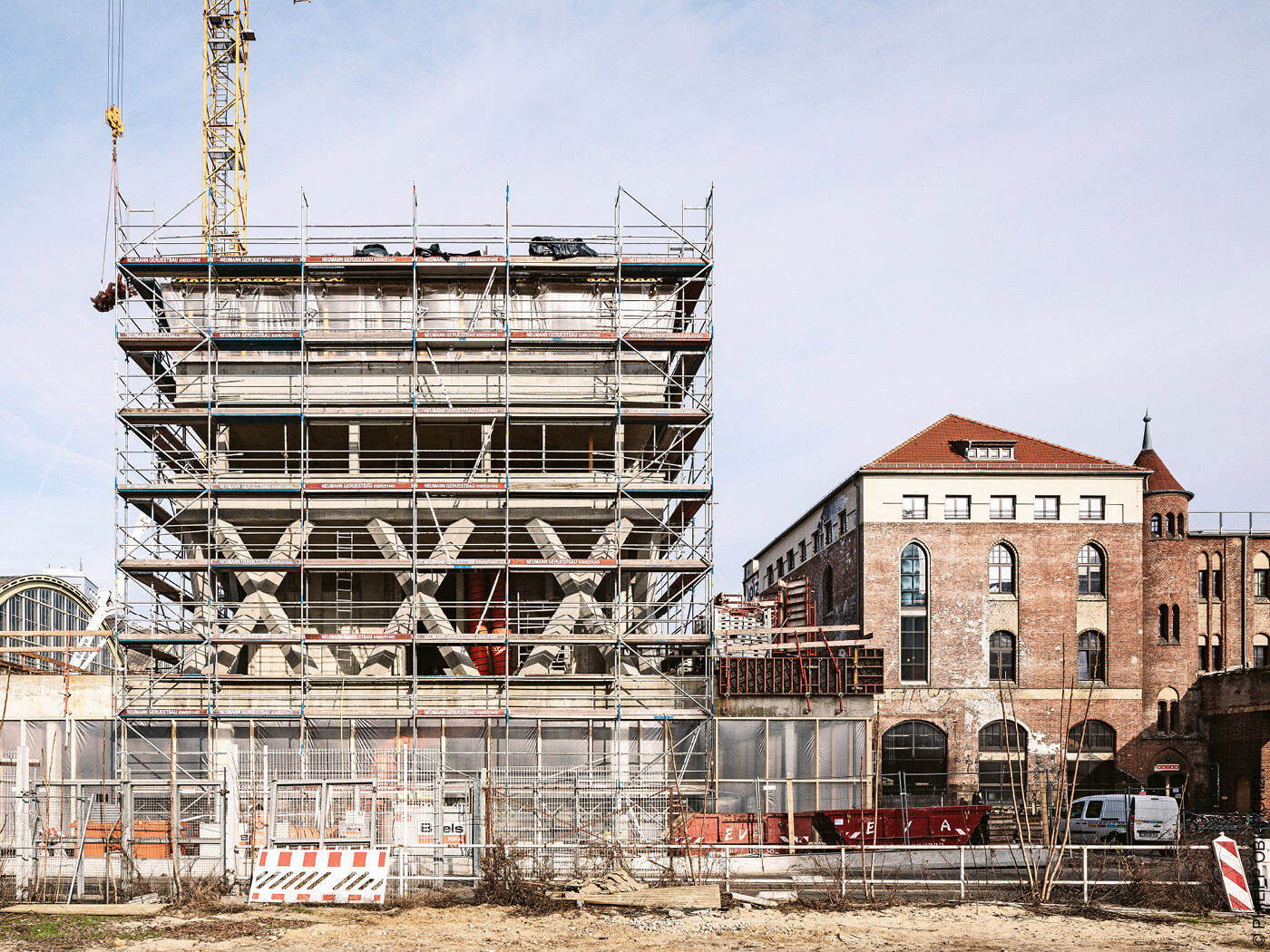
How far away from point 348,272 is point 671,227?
30.3ft

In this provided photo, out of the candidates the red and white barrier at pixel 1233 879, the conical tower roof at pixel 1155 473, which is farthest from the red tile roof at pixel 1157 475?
the red and white barrier at pixel 1233 879

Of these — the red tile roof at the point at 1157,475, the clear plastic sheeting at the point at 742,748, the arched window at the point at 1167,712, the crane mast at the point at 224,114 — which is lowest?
the arched window at the point at 1167,712

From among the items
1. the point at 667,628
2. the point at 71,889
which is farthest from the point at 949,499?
the point at 71,889

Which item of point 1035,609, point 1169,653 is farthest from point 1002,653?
point 1169,653

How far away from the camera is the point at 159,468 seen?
32844 millimetres

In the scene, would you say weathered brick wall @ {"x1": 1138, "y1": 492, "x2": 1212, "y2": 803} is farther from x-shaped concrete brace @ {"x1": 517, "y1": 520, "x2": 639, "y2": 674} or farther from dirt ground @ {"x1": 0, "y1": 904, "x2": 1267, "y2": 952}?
dirt ground @ {"x1": 0, "y1": 904, "x2": 1267, "y2": 952}

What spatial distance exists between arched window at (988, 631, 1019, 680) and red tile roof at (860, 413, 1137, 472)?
6.63 meters

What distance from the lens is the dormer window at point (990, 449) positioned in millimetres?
48375

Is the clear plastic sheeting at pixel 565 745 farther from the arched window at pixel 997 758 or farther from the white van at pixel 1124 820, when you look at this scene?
the arched window at pixel 997 758

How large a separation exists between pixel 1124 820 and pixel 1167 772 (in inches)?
701

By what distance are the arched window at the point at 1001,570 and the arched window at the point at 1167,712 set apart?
283 inches

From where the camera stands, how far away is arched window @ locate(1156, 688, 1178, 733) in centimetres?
4647

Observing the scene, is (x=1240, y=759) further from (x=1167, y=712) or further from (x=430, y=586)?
(x=430, y=586)

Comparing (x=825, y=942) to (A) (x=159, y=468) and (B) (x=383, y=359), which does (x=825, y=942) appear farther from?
(A) (x=159, y=468)
